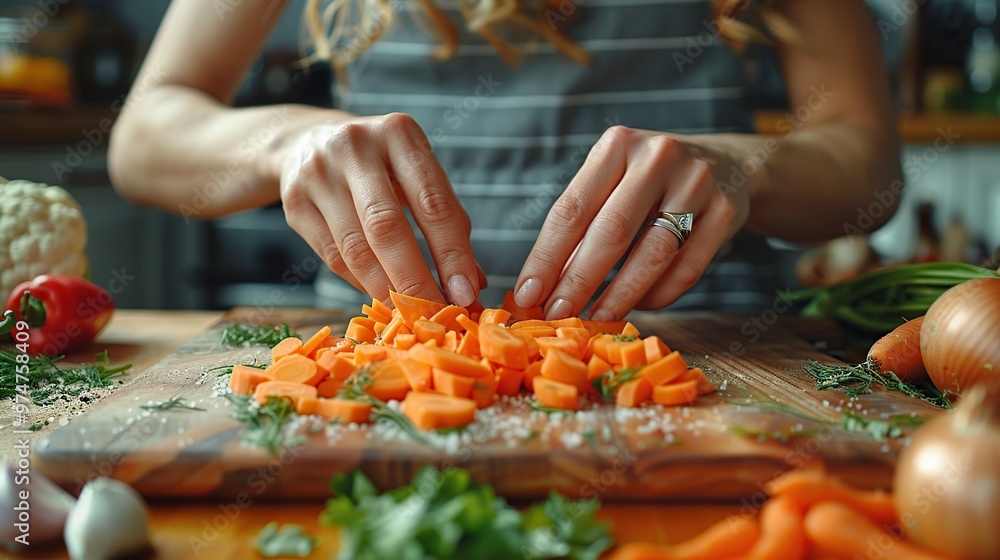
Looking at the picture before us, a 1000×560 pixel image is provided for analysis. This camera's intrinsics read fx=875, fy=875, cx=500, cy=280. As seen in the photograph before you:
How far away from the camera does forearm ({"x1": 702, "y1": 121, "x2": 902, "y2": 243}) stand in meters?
1.75

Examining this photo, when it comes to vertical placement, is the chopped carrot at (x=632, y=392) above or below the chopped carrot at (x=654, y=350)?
below

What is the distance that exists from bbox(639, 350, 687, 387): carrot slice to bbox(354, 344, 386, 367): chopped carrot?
0.37m

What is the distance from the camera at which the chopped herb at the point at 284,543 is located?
0.86 m

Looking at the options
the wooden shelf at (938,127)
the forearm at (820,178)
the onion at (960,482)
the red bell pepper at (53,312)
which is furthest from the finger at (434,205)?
the wooden shelf at (938,127)

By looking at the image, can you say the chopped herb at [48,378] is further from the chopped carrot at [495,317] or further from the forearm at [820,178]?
the forearm at [820,178]

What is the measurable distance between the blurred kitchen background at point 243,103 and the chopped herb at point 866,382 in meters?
1.92

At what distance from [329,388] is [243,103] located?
331cm

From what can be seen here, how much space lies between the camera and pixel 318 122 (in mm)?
1704

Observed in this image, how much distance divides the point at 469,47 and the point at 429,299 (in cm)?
92

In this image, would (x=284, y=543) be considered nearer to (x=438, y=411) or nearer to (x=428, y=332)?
(x=438, y=411)

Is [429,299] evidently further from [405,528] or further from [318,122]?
[405,528]

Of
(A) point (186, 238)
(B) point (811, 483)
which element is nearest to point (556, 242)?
(B) point (811, 483)

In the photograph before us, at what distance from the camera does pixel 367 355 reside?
1.24 meters

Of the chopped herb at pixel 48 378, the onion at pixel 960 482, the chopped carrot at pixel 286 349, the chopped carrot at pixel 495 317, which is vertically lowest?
the chopped herb at pixel 48 378
